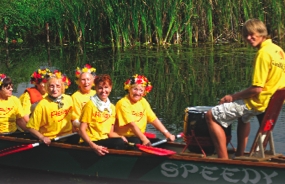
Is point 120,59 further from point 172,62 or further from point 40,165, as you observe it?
point 40,165

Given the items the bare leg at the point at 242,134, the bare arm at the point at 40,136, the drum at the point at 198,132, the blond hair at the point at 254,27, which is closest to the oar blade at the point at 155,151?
the drum at the point at 198,132

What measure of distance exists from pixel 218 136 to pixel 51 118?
223 centimetres

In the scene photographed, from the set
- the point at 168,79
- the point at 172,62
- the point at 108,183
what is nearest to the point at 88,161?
the point at 108,183

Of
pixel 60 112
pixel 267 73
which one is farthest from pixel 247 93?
pixel 60 112

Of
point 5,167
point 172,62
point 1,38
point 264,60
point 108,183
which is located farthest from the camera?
point 1,38

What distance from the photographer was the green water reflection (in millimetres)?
13625

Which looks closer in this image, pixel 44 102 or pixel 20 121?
pixel 44 102

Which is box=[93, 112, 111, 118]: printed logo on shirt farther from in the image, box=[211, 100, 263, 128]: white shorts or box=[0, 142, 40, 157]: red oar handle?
box=[211, 100, 263, 128]: white shorts

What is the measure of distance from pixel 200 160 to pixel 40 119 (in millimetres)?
2153

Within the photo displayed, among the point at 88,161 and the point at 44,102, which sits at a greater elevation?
the point at 44,102

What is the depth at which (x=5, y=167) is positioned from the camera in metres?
9.55

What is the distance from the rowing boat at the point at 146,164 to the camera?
298 inches

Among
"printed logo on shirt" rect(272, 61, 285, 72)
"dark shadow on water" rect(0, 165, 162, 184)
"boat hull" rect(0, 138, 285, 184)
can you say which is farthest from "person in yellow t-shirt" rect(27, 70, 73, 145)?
"printed logo on shirt" rect(272, 61, 285, 72)

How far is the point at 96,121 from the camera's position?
859 centimetres
